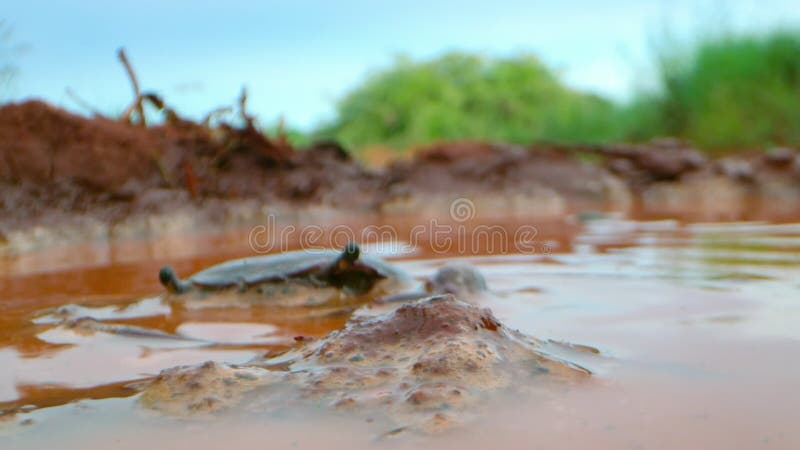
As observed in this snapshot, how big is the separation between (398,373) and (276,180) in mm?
5205

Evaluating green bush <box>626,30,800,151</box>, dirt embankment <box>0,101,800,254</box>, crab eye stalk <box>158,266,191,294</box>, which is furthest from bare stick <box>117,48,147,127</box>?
green bush <box>626,30,800,151</box>

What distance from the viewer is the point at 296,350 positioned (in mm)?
1864

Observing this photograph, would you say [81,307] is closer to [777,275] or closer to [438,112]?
[777,275]

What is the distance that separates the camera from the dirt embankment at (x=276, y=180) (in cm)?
500

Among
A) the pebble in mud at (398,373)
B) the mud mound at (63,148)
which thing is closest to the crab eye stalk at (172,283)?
the pebble in mud at (398,373)

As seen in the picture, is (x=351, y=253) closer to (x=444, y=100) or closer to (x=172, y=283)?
(x=172, y=283)

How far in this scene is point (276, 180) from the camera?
6633mm

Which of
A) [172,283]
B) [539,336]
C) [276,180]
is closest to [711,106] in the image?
[276,180]

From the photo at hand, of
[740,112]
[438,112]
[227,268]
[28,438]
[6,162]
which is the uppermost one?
[438,112]

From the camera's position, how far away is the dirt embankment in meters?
5.00

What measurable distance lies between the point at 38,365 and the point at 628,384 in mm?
1273

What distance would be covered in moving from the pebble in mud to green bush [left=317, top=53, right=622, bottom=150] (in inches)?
636

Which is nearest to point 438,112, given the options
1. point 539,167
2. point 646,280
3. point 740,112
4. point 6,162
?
point 740,112

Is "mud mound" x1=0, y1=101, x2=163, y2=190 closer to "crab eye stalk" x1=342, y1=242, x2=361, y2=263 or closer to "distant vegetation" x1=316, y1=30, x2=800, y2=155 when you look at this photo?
"crab eye stalk" x1=342, y1=242, x2=361, y2=263
